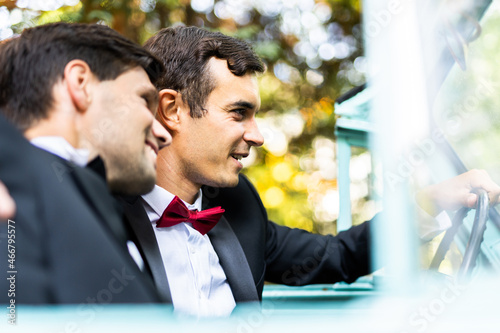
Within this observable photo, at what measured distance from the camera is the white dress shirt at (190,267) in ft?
4.77

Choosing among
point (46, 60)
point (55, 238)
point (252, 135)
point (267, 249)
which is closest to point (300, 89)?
point (267, 249)

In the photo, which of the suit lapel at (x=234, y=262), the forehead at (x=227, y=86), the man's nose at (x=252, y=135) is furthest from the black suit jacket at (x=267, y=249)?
the forehead at (x=227, y=86)

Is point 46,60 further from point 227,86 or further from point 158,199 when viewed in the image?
point 227,86

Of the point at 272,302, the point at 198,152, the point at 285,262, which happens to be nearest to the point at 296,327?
the point at 198,152

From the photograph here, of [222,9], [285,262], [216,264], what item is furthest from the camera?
A: [222,9]

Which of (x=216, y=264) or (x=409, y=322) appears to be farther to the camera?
(x=216, y=264)

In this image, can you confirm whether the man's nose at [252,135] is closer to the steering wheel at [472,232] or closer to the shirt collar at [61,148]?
the steering wheel at [472,232]

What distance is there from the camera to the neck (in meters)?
1.68

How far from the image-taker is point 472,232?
141 cm

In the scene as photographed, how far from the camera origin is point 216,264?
65.2 inches

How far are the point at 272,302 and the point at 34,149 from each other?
1667 mm

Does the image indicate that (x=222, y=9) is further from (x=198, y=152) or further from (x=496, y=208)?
(x=496, y=208)

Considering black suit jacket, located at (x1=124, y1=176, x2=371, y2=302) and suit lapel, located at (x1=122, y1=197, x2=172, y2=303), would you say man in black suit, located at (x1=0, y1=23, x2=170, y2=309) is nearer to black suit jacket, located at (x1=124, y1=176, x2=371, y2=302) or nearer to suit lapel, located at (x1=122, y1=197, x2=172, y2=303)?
suit lapel, located at (x1=122, y1=197, x2=172, y2=303)

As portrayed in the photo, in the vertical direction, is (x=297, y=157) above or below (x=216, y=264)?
below
